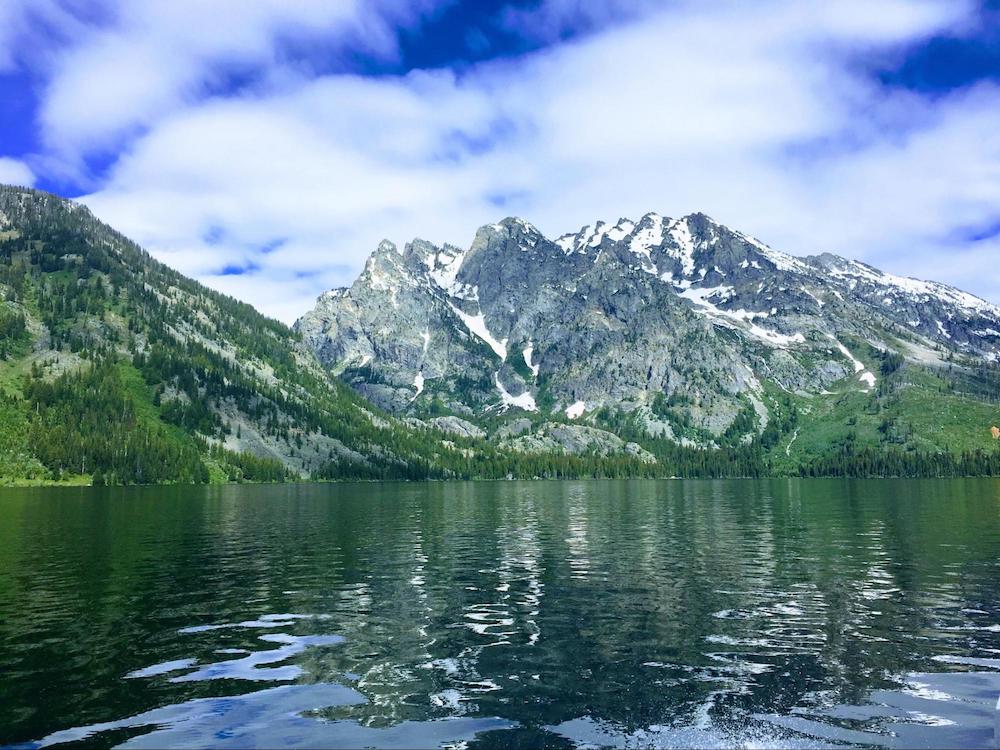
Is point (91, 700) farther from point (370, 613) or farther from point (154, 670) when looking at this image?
point (370, 613)

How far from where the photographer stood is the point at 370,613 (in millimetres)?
41969

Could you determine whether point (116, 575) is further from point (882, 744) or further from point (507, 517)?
point (507, 517)

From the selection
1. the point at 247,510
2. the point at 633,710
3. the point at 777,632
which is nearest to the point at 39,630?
the point at 633,710

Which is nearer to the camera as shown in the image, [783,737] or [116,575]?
[783,737]

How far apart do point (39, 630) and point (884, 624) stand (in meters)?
45.2

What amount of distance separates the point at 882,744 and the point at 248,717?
20820 millimetres

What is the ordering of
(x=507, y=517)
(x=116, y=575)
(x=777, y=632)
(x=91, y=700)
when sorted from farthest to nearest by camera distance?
(x=507, y=517), (x=116, y=575), (x=777, y=632), (x=91, y=700)

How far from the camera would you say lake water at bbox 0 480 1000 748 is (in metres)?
23.5

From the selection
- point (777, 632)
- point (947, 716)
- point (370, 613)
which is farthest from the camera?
point (370, 613)

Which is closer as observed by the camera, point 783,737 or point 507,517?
point 783,737

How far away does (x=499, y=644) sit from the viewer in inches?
1356

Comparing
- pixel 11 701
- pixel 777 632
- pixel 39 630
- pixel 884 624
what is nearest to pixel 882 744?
pixel 777 632

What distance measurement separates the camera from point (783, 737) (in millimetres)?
22141

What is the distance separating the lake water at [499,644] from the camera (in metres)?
23.5
